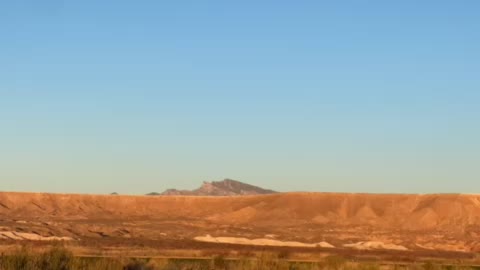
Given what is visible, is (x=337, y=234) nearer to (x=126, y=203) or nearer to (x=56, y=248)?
(x=126, y=203)

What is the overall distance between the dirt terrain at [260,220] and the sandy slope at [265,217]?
12 centimetres

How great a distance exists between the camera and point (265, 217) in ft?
336

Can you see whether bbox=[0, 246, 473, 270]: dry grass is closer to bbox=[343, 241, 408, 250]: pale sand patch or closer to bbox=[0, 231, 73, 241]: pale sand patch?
bbox=[0, 231, 73, 241]: pale sand patch

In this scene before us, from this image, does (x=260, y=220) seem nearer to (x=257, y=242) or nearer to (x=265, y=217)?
(x=265, y=217)

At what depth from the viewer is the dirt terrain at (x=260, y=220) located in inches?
2884

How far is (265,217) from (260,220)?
143cm

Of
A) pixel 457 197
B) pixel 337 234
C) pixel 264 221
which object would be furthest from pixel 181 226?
pixel 457 197

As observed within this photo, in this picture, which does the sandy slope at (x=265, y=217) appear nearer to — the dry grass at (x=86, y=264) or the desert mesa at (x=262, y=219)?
the desert mesa at (x=262, y=219)

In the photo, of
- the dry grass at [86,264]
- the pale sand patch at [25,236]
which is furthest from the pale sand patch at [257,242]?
the dry grass at [86,264]

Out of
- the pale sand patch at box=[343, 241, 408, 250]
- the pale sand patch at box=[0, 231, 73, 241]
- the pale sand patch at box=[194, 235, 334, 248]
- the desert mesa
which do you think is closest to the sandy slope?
the desert mesa

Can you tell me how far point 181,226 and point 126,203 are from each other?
1087 inches

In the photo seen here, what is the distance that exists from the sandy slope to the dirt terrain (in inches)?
4.6

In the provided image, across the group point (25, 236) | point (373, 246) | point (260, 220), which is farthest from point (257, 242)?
point (260, 220)

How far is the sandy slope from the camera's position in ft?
260
